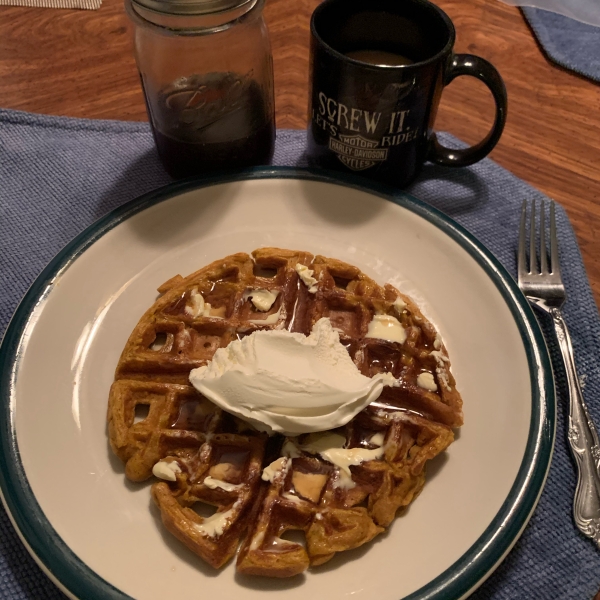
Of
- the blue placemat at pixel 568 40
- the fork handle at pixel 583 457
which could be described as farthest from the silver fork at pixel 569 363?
the blue placemat at pixel 568 40

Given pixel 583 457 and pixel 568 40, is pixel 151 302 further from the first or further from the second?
pixel 568 40

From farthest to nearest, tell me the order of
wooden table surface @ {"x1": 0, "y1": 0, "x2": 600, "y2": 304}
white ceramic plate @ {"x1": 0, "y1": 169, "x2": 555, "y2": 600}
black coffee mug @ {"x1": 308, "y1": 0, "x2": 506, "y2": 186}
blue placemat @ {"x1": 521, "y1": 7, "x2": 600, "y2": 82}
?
blue placemat @ {"x1": 521, "y1": 7, "x2": 600, "y2": 82} < wooden table surface @ {"x1": 0, "y1": 0, "x2": 600, "y2": 304} < black coffee mug @ {"x1": 308, "y1": 0, "x2": 506, "y2": 186} < white ceramic plate @ {"x1": 0, "y1": 169, "x2": 555, "y2": 600}

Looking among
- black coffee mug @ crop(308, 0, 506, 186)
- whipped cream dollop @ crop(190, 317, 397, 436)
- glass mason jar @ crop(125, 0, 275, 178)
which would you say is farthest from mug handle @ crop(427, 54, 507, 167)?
whipped cream dollop @ crop(190, 317, 397, 436)

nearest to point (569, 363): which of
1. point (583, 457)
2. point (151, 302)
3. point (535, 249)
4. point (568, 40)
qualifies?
point (583, 457)

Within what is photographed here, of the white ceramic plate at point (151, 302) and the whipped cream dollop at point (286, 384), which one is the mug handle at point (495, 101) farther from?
the whipped cream dollop at point (286, 384)

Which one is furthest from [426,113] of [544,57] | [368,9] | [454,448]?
[544,57]

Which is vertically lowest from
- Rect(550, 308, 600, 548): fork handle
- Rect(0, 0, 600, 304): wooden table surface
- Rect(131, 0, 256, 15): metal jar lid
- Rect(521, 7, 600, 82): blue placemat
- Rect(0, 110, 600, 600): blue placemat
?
Rect(550, 308, 600, 548): fork handle

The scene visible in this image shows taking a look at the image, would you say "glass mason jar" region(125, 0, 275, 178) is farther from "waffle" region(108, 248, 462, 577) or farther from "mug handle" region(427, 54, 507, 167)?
"mug handle" region(427, 54, 507, 167)
